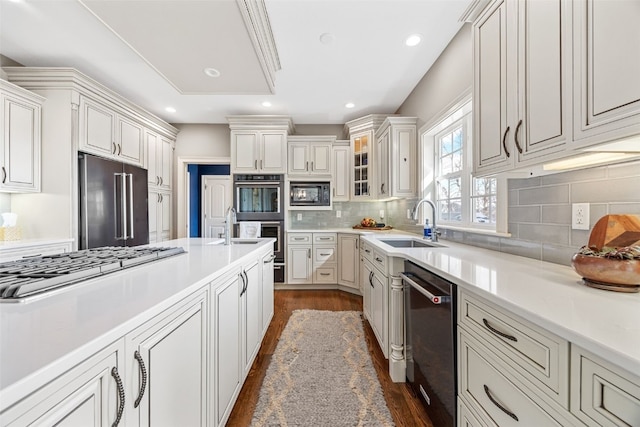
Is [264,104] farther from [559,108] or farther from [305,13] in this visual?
[559,108]

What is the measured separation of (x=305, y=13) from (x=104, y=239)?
3.04m

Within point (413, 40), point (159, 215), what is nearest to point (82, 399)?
point (413, 40)

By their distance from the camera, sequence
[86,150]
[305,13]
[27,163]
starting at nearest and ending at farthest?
[305,13]
[27,163]
[86,150]

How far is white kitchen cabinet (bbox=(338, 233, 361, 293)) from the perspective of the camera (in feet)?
12.0

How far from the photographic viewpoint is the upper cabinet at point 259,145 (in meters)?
3.93

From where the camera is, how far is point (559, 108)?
992 mm

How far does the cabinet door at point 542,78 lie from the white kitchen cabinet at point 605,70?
5 centimetres

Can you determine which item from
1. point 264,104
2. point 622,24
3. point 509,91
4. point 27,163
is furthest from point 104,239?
point 622,24

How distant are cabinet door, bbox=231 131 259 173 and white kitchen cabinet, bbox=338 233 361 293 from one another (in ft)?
5.57

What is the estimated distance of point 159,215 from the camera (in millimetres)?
4027

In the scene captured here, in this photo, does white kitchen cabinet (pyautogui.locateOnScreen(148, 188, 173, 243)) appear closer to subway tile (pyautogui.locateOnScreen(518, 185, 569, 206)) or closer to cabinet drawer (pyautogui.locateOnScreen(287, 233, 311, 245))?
cabinet drawer (pyautogui.locateOnScreen(287, 233, 311, 245))

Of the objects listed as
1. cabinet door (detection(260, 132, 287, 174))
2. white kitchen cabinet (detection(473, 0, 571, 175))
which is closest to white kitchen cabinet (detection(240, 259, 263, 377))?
white kitchen cabinet (detection(473, 0, 571, 175))

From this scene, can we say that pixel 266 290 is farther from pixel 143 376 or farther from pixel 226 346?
pixel 143 376

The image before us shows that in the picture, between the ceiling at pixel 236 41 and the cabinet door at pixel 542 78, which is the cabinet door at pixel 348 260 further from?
the cabinet door at pixel 542 78
